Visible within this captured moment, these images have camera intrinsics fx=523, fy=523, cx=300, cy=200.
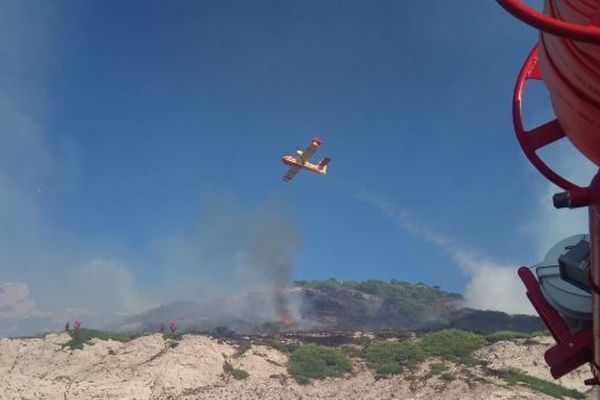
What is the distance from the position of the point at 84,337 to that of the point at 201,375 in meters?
15.4

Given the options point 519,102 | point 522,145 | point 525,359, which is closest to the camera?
point 522,145

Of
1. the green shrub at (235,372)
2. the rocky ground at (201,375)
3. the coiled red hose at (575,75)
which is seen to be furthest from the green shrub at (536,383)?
the coiled red hose at (575,75)

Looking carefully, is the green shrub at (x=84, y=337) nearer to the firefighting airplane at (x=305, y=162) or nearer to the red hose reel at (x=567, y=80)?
the firefighting airplane at (x=305, y=162)

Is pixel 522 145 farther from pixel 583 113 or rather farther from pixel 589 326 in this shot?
pixel 589 326

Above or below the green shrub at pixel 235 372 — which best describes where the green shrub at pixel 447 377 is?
below

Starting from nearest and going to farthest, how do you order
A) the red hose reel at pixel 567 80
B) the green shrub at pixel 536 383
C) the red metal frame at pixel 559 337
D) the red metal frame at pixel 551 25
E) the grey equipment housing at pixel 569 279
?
the red metal frame at pixel 551 25
the red hose reel at pixel 567 80
the grey equipment housing at pixel 569 279
the red metal frame at pixel 559 337
the green shrub at pixel 536 383

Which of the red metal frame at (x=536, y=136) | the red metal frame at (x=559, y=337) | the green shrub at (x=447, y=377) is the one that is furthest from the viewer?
the green shrub at (x=447, y=377)

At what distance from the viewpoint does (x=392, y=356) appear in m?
52.9

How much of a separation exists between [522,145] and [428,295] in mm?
149390

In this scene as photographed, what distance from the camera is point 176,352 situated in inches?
1972

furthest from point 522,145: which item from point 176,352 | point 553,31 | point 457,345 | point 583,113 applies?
point 457,345

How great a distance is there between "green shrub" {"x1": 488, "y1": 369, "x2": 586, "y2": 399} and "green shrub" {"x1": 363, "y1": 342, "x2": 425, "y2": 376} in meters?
8.64

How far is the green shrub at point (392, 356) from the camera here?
4891 centimetres

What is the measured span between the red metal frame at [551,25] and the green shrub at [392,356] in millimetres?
47844
